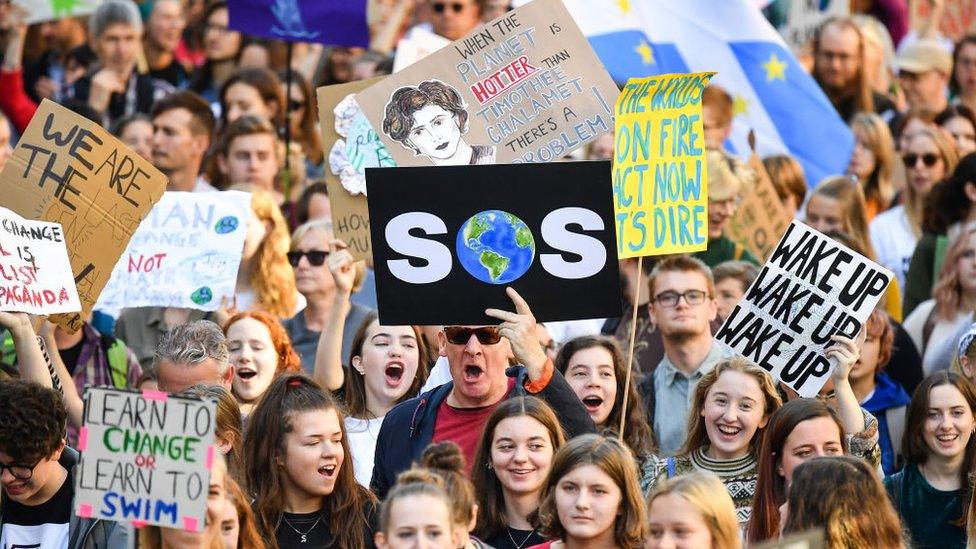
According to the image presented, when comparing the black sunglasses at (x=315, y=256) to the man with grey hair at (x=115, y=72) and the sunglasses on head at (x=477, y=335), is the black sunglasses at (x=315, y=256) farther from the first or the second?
the man with grey hair at (x=115, y=72)

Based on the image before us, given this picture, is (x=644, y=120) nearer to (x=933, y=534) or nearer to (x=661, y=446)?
(x=661, y=446)

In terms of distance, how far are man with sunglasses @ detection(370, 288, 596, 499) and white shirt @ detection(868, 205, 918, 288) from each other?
4817 mm

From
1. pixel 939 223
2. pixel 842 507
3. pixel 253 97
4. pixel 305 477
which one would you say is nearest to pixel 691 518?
pixel 842 507

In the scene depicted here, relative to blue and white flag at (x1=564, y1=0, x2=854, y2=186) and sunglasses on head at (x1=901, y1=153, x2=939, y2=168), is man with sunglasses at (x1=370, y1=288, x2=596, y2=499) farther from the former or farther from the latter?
sunglasses on head at (x1=901, y1=153, x2=939, y2=168)

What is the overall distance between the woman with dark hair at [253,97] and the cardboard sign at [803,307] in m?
5.49

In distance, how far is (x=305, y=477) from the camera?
757cm

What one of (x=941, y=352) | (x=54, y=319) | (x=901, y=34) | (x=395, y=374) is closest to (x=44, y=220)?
(x=54, y=319)

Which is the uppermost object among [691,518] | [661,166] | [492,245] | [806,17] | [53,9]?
[806,17]

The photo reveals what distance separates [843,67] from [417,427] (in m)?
7.36

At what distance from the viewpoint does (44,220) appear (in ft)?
29.0

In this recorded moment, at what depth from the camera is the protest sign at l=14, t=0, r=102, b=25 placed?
14000 mm

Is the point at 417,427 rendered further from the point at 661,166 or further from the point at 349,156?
the point at 349,156

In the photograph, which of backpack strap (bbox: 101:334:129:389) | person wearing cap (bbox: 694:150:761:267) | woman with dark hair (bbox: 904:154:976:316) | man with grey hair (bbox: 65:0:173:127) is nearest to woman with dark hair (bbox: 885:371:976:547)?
person wearing cap (bbox: 694:150:761:267)

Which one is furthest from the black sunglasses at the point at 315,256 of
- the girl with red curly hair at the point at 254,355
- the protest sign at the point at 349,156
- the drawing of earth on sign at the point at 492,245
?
the drawing of earth on sign at the point at 492,245
